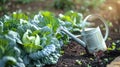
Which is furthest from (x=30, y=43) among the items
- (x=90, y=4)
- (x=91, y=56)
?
(x=90, y=4)

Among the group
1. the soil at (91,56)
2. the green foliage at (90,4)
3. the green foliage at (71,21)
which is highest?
the green foliage at (90,4)

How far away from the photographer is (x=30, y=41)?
4406 mm

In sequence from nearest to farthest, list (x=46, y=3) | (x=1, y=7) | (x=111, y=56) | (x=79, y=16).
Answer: (x=111, y=56), (x=79, y=16), (x=1, y=7), (x=46, y=3)

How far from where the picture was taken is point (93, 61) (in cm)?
481

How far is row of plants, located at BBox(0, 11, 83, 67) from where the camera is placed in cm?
409

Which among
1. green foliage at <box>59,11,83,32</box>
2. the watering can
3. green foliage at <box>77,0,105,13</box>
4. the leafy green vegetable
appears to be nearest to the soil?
the watering can

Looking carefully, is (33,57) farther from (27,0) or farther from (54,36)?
(27,0)

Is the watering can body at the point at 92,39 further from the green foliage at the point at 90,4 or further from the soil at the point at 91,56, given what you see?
the green foliage at the point at 90,4

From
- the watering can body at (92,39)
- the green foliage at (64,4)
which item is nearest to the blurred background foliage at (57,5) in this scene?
the green foliage at (64,4)

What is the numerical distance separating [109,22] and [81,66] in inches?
105

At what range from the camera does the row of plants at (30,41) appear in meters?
4.09

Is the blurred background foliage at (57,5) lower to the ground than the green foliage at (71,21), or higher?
higher

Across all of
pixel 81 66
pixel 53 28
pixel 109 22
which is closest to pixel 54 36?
pixel 53 28

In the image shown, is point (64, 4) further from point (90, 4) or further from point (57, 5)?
point (90, 4)
